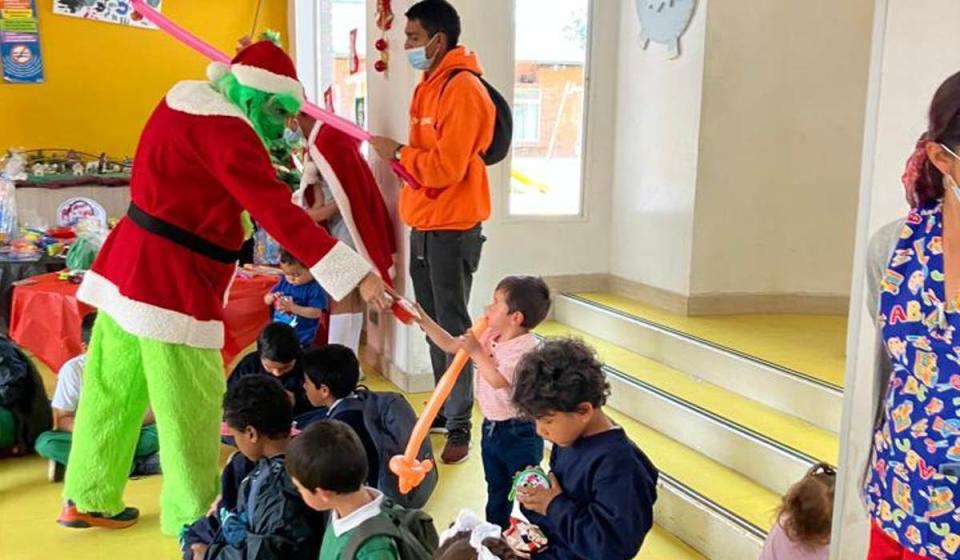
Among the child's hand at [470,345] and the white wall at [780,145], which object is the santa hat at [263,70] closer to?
the child's hand at [470,345]

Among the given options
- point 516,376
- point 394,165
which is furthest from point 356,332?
point 516,376

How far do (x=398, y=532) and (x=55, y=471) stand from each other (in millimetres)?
1941

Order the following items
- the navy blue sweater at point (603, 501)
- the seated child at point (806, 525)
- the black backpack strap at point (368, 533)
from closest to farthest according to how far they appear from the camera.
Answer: the navy blue sweater at point (603, 501), the black backpack strap at point (368, 533), the seated child at point (806, 525)

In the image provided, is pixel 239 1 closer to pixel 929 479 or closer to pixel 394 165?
pixel 394 165

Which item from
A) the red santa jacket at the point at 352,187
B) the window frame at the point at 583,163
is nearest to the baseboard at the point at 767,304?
the window frame at the point at 583,163

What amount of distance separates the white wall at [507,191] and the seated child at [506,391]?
5.34 feet

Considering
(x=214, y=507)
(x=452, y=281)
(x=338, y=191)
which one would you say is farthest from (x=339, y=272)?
(x=338, y=191)

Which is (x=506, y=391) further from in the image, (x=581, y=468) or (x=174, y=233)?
(x=174, y=233)

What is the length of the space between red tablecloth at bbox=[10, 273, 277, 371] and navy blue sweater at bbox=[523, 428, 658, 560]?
2.42 meters

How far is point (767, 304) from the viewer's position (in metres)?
4.24

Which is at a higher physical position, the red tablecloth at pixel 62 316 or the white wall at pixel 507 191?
the white wall at pixel 507 191

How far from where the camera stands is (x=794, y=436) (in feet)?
9.48

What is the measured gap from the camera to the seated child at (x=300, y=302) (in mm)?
3809

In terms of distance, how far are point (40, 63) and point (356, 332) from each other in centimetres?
358
